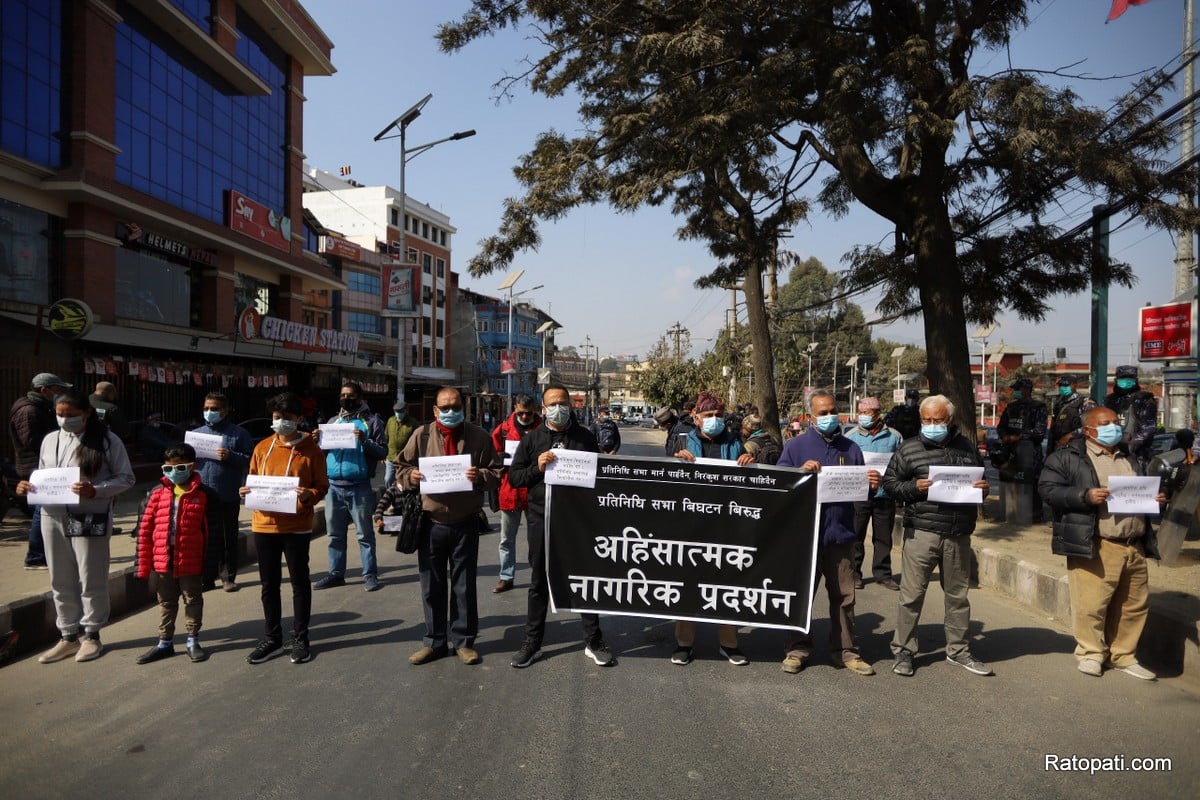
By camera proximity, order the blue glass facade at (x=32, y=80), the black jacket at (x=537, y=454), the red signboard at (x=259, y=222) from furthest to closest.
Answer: the red signboard at (x=259, y=222) < the blue glass facade at (x=32, y=80) < the black jacket at (x=537, y=454)

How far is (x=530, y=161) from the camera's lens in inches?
477

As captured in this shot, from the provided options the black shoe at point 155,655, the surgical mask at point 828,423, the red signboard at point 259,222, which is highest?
the red signboard at point 259,222

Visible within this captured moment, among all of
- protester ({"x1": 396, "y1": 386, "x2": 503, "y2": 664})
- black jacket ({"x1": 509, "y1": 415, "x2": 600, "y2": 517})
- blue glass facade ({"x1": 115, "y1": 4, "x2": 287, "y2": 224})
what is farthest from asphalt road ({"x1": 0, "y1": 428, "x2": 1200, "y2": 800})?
blue glass facade ({"x1": 115, "y1": 4, "x2": 287, "y2": 224})

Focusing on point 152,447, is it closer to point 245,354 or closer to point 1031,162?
point 1031,162

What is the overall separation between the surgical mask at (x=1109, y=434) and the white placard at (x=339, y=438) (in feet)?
21.0

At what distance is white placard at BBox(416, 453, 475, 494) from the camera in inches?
207

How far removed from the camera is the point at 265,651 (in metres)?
5.36

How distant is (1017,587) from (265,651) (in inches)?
267

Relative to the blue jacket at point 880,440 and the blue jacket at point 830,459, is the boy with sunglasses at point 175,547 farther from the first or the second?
the blue jacket at point 880,440

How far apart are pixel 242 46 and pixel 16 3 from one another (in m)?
10.0

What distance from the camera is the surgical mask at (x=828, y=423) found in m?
5.41

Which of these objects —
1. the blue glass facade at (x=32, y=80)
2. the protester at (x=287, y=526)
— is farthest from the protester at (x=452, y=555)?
the blue glass facade at (x=32, y=80)

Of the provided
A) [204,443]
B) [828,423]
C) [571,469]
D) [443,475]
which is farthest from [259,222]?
[828,423]

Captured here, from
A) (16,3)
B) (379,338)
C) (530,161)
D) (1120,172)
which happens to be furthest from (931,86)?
(379,338)
